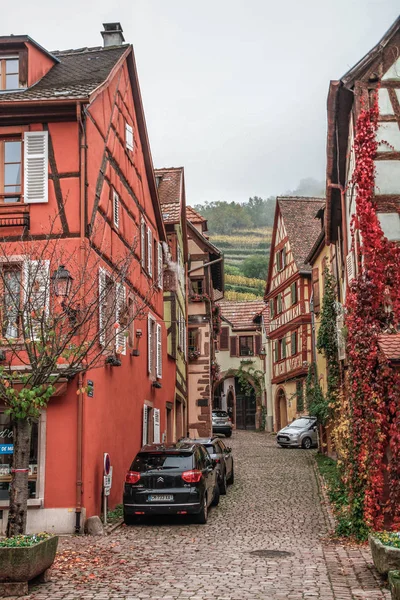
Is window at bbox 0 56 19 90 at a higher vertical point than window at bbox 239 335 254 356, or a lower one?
higher

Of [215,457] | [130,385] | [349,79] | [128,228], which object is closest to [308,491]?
[215,457]

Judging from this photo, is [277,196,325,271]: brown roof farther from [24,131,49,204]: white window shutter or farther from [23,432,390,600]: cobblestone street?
[24,131,49,204]: white window shutter

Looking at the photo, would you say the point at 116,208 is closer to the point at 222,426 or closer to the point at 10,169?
the point at 10,169

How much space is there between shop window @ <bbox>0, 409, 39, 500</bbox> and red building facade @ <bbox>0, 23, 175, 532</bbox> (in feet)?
0.07

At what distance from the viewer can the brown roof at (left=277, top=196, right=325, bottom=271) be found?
38.4 m

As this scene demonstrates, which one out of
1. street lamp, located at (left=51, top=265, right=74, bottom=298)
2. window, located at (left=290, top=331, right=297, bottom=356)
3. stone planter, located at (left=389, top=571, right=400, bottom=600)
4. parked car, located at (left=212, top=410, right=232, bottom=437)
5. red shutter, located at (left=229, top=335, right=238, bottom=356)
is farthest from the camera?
red shutter, located at (left=229, top=335, right=238, bottom=356)

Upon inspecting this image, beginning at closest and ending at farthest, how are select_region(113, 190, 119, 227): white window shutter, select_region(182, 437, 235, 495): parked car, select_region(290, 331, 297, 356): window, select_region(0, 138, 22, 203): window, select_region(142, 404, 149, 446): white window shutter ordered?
1. select_region(0, 138, 22, 203): window
2. select_region(113, 190, 119, 227): white window shutter
3. select_region(182, 437, 235, 495): parked car
4. select_region(142, 404, 149, 446): white window shutter
5. select_region(290, 331, 297, 356): window

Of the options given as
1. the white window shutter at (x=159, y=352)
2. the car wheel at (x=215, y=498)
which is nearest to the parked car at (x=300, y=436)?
the white window shutter at (x=159, y=352)

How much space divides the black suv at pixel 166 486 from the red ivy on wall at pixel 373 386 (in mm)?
2900

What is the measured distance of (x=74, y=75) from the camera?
17.3 metres

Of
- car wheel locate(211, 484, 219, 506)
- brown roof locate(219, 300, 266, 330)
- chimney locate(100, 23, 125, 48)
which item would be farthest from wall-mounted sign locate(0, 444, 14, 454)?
brown roof locate(219, 300, 266, 330)

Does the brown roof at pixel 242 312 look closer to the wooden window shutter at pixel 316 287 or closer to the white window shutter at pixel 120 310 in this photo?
the wooden window shutter at pixel 316 287

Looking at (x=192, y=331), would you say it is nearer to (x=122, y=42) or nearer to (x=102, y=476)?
(x=122, y=42)

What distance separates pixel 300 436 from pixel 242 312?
28755 mm
